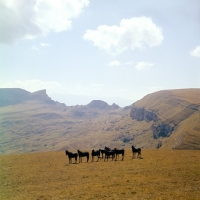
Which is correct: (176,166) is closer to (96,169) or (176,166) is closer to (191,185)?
(191,185)

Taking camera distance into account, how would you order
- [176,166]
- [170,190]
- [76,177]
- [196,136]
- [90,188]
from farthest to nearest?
[196,136] → [176,166] → [76,177] → [90,188] → [170,190]

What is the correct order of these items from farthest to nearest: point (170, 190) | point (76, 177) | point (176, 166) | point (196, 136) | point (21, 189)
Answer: point (196, 136) → point (176, 166) → point (76, 177) → point (21, 189) → point (170, 190)

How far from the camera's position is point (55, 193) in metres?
20.5

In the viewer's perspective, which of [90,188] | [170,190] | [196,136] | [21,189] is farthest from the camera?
[196,136]

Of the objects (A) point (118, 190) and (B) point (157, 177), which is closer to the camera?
(A) point (118, 190)

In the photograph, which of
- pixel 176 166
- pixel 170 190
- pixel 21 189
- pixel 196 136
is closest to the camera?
pixel 170 190

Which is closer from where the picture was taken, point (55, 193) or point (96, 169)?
point (55, 193)

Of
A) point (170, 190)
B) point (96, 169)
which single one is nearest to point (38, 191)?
point (96, 169)

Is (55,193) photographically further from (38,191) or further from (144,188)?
(144,188)

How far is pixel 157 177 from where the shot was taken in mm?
24391

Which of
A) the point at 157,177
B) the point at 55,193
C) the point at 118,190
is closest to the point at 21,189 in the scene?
the point at 55,193

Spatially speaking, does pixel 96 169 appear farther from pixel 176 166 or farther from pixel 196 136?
pixel 196 136

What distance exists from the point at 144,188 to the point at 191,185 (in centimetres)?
466

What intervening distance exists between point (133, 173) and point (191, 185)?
7001 mm
